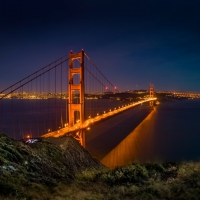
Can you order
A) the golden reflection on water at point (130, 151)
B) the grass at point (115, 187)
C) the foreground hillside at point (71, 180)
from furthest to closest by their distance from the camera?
the golden reflection on water at point (130, 151)
the foreground hillside at point (71, 180)
the grass at point (115, 187)

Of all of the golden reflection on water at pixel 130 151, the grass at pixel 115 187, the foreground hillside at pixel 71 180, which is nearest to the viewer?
the grass at pixel 115 187

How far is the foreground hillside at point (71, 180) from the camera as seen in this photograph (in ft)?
15.2

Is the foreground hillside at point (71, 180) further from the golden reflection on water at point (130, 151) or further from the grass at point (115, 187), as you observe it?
the golden reflection on water at point (130, 151)

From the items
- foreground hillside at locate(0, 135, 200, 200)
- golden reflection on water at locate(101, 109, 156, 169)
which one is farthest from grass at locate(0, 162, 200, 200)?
golden reflection on water at locate(101, 109, 156, 169)

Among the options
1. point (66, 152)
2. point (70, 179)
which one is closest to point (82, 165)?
point (66, 152)

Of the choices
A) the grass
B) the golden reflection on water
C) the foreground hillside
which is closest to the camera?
the grass

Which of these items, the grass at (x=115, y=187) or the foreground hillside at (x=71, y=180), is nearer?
the grass at (x=115, y=187)

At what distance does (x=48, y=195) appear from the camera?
4965 millimetres

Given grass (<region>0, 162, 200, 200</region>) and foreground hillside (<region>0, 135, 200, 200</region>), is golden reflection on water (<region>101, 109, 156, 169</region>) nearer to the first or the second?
foreground hillside (<region>0, 135, 200, 200</region>)

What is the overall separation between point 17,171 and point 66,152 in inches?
137

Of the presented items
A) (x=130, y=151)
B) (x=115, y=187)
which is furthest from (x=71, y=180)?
(x=130, y=151)

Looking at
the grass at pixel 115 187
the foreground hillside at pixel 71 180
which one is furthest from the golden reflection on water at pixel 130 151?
the grass at pixel 115 187

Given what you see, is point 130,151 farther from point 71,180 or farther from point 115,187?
point 115,187

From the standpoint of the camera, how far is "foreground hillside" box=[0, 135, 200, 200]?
464 cm
